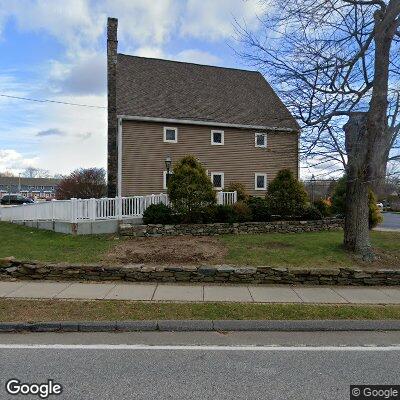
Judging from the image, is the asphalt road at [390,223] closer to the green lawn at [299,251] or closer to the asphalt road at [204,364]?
the green lawn at [299,251]

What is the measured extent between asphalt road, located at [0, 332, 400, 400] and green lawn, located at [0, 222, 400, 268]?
13.5ft

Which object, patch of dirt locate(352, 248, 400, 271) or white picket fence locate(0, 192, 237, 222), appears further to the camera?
white picket fence locate(0, 192, 237, 222)

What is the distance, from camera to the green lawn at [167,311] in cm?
548

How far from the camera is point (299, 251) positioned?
10.3 m

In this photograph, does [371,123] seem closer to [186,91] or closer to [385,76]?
[385,76]

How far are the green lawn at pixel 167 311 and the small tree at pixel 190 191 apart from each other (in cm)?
801

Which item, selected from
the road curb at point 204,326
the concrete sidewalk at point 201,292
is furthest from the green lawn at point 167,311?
the concrete sidewalk at point 201,292

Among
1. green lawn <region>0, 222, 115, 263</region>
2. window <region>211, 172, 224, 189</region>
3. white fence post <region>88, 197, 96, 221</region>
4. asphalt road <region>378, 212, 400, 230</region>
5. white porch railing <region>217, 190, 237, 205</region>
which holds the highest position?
window <region>211, 172, 224, 189</region>

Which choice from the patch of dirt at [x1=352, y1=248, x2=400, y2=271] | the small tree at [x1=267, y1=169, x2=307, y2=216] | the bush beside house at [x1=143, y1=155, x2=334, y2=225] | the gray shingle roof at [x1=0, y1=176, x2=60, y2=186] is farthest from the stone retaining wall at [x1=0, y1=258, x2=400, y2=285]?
the gray shingle roof at [x1=0, y1=176, x2=60, y2=186]

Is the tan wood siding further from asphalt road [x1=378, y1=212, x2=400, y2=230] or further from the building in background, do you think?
the building in background

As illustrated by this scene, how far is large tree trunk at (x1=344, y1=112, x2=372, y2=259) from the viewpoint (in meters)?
9.50

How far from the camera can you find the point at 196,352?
14.8 feet

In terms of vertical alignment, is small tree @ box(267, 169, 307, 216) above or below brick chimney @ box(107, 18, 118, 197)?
below

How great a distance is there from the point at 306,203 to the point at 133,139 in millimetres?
10787
